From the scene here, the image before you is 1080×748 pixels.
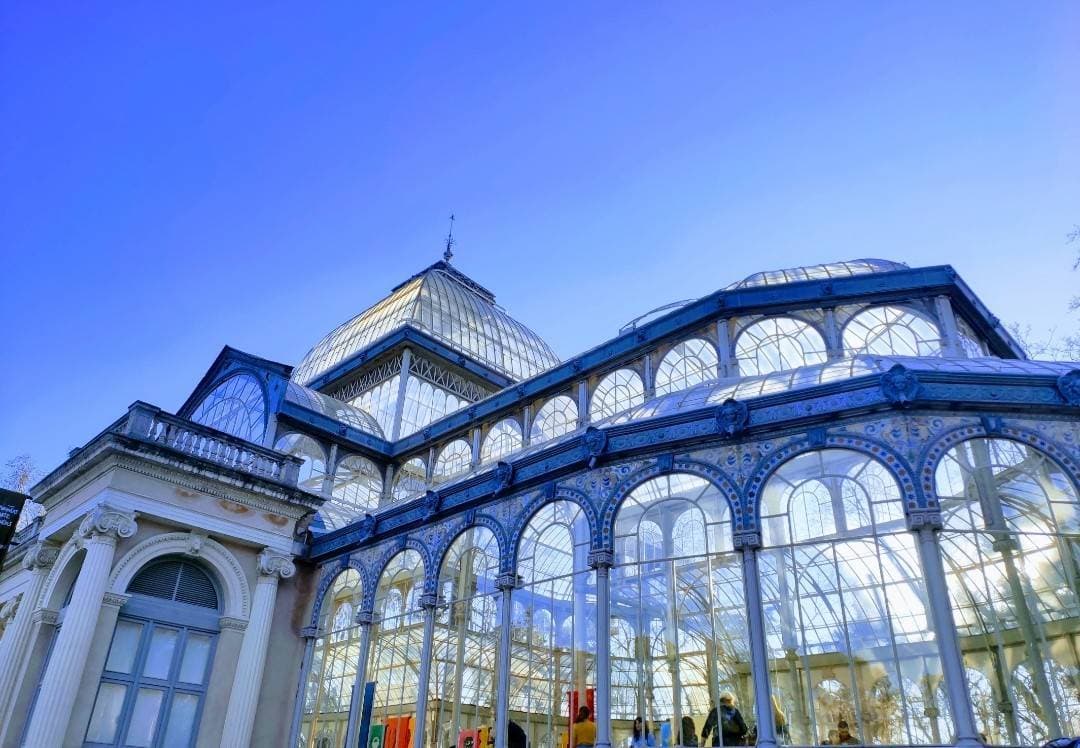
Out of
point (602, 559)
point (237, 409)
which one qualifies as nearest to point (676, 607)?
point (602, 559)

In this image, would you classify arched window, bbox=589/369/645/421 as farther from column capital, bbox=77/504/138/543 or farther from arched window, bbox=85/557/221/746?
column capital, bbox=77/504/138/543

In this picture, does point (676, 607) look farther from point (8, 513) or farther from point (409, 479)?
point (409, 479)

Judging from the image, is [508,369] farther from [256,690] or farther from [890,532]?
[890,532]

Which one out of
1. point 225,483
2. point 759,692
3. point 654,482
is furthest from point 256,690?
point 759,692

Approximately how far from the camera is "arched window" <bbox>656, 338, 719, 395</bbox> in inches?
919

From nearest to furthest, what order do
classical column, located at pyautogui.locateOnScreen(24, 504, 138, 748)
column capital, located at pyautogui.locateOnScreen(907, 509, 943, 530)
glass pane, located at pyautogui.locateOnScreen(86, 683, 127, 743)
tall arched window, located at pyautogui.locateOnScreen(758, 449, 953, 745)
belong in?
1. tall arched window, located at pyautogui.locateOnScreen(758, 449, 953, 745)
2. column capital, located at pyautogui.locateOnScreen(907, 509, 943, 530)
3. classical column, located at pyautogui.locateOnScreen(24, 504, 138, 748)
4. glass pane, located at pyautogui.locateOnScreen(86, 683, 127, 743)

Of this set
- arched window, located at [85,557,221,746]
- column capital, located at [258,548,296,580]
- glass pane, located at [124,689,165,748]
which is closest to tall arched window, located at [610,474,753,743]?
column capital, located at [258,548,296,580]

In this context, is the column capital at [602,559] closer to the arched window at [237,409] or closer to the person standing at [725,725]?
the person standing at [725,725]

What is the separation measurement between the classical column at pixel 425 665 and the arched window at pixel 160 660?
20.4ft

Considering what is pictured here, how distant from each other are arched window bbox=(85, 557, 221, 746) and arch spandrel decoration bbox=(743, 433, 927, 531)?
14489mm

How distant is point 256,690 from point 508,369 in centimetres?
1957

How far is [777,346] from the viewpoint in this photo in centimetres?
2250

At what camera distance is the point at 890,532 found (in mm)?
14094

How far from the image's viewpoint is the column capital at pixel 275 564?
2262 centimetres
